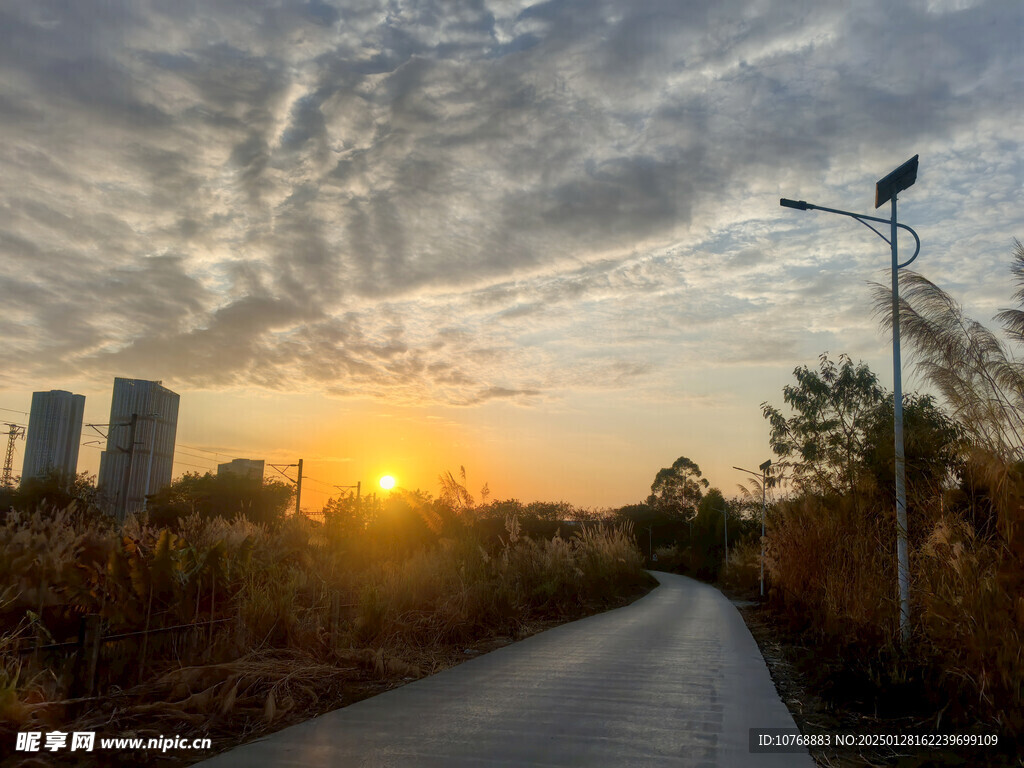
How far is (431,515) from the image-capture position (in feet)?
59.5

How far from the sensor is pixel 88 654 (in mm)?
6191

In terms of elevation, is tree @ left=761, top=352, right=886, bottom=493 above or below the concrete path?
above

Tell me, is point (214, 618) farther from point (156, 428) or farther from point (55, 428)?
point (55, 428)

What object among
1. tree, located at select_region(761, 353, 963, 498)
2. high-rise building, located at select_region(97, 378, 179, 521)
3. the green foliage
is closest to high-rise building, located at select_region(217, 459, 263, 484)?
high-rise building, located at select_region(97, 378, 179, 521)

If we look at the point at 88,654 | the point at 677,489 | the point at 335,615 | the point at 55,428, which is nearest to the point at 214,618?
the point at 335,615

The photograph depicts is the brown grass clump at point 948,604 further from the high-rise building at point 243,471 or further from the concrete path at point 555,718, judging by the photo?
the high-rise building at point 243,471

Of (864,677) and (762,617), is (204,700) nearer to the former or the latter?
(864,677)

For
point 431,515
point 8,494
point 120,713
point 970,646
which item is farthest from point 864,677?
point 8,494

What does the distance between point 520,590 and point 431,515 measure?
3.05 meters

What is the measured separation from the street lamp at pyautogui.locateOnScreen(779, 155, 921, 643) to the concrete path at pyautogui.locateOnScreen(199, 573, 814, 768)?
81.4 inches

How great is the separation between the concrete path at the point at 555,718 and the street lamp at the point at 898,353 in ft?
6.79

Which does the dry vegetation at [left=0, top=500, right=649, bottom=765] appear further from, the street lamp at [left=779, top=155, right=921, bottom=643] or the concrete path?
the street lamp at [left=779, top=155, right=921, bottom=643]

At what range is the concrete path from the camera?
212 inches

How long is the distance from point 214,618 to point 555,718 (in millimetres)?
4274
